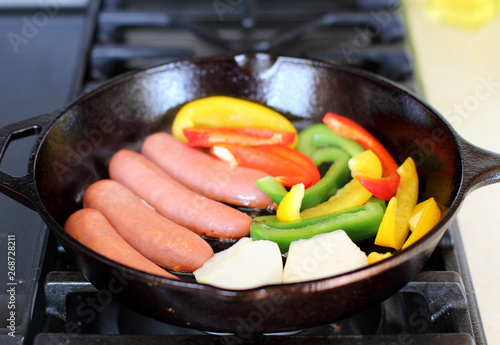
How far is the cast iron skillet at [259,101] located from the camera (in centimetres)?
82

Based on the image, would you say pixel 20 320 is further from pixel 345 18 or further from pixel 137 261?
pixel 345 18

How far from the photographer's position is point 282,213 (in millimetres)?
1129

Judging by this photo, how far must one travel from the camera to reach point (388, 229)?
1067mm

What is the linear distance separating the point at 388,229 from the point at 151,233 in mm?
476

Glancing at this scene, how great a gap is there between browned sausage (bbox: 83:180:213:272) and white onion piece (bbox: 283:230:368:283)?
0.18 m

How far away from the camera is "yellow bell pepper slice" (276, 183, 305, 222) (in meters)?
1.12

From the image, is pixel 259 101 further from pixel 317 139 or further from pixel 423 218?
pixel 423 218

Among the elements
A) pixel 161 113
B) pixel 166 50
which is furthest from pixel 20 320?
pixel 166 50

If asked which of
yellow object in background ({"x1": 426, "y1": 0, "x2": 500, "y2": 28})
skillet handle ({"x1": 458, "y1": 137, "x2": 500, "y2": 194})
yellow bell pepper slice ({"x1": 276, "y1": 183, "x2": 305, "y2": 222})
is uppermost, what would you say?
yellow object in background ({"x1": 426, "y1": 0, "x2": 500, "y2": 28})

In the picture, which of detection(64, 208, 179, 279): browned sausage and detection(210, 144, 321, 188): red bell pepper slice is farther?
detection(210, 144, 321, 188): red bell pepper slice

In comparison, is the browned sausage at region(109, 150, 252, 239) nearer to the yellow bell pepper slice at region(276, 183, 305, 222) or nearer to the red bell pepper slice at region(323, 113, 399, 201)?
the yellow bell pepper slice at region(276, 183, 305, 222)

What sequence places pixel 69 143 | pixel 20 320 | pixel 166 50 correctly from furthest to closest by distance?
pixel 166 50 → pixel 69 143 → pixel 20 320

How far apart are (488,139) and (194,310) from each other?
3.47 feet

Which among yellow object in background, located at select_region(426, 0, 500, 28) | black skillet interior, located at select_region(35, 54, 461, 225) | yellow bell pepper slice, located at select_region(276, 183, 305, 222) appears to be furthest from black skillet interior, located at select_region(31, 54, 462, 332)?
yellow object in background, located at select_region(426, 0, 500, 28)
